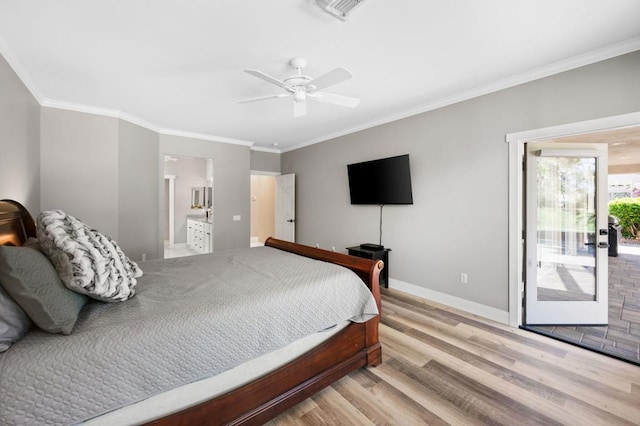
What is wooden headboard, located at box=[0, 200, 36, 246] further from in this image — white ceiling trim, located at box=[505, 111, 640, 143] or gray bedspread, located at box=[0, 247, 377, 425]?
white ceiling trim, located at box=[505, 111, 640, 143]

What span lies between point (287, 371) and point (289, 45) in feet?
7.80

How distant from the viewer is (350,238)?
4.70m

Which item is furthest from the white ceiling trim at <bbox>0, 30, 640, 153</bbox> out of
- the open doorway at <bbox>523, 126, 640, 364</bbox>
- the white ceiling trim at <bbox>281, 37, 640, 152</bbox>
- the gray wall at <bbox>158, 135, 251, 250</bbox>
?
the open doorway at <bbox>523, 126, 640, 364</bbox>

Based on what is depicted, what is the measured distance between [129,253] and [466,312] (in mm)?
4703

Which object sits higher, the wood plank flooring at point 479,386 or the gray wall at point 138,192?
the gray wall at point 138,192

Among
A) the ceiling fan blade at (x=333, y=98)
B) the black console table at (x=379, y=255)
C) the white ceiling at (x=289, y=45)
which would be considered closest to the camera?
the white ceiling at (x=289, y=45)

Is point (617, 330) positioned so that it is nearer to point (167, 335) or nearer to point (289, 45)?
point (167, 335)

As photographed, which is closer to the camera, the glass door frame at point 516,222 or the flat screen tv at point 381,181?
the glass door frame at point 516,222

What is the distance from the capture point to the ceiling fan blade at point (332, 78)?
80.5 inches

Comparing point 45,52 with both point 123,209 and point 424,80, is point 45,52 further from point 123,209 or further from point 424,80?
point 424,80

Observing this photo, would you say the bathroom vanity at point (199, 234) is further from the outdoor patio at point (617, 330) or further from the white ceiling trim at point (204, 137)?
the outdoor patio at point (617, 330)

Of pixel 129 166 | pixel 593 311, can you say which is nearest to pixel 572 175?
pixel 593 311

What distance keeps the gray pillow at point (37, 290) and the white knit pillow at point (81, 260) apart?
7 centimetres

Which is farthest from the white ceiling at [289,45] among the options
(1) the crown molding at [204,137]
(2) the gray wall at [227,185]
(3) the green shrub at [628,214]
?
(3) the green shrub at [628,214]
